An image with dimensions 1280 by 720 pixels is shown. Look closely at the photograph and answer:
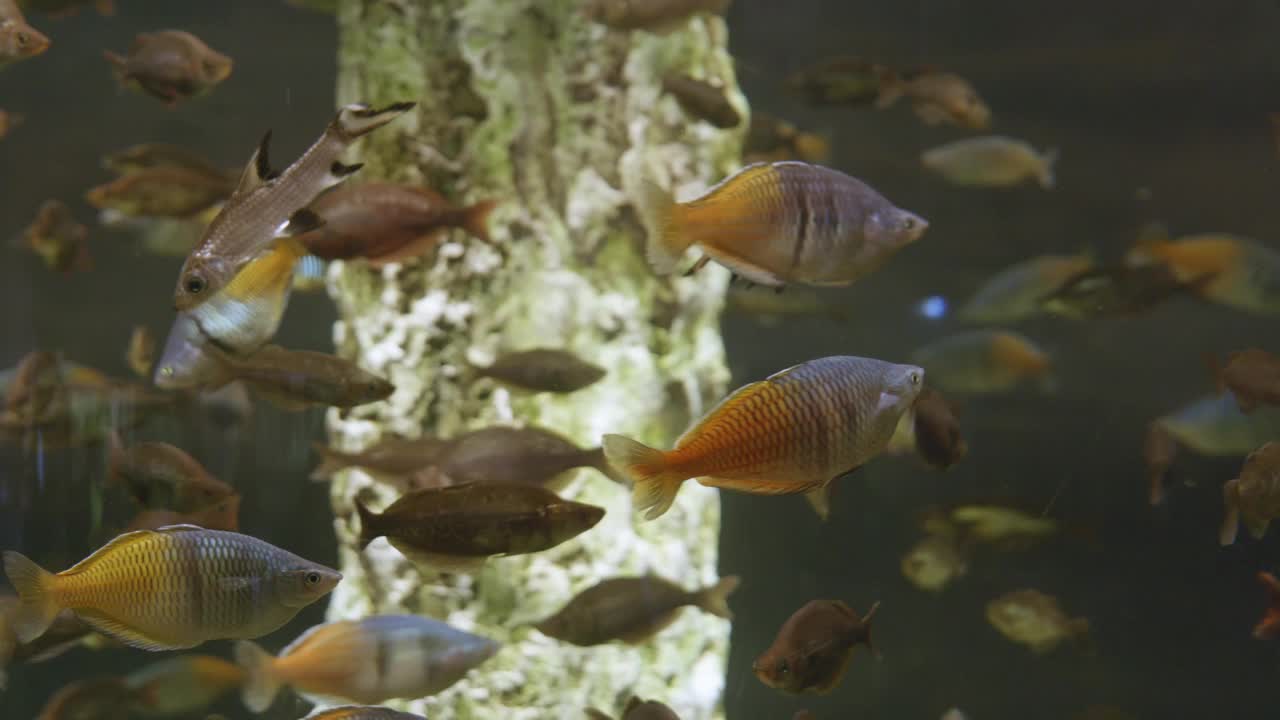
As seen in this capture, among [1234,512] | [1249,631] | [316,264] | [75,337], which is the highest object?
[316,264]

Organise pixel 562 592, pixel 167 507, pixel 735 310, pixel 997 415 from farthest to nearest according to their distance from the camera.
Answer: pixel 997 415, pixel 735 310, pixel 562 592, pixel 167 507

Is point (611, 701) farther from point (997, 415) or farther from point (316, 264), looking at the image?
point (997, 415)

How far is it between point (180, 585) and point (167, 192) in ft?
6.59

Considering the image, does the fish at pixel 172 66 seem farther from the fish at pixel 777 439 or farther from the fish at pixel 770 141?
the fish at pixel 770 141

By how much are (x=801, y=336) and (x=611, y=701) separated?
→ 222 inches

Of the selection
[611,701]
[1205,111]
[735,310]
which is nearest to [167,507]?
[611,701]

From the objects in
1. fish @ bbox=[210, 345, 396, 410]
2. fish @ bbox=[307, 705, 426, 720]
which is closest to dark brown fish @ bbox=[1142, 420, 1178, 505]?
fish @ bbox=[210, 345, 396, 410]

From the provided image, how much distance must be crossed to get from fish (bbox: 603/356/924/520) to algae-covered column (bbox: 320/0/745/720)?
1.93 meters

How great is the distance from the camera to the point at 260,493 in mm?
5648

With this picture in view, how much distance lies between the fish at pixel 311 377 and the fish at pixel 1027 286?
2.85 m

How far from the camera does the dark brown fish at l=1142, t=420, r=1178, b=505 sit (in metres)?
3.65

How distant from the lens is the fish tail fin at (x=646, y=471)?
1.55 meters

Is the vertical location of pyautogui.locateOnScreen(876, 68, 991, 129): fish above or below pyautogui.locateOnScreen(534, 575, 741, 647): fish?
above

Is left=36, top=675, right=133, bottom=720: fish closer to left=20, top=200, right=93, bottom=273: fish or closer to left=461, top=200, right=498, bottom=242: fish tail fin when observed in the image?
left=20, top=200, right=93, bottom=273: fish
